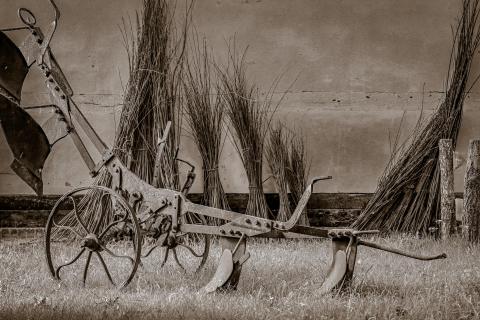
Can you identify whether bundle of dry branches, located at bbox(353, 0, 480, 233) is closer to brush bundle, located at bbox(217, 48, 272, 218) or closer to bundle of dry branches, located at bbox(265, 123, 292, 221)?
bundle of dry branches, located at bbox(265, 123, 292, 221)

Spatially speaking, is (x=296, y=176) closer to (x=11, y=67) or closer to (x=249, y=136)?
(x=249, y=136)

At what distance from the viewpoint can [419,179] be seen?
206 inches

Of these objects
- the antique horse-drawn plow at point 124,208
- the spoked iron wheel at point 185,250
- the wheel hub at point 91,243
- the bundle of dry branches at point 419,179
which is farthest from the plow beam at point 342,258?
the bundle of dry branches at point 419,179

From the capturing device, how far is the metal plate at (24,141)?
3.48 meters

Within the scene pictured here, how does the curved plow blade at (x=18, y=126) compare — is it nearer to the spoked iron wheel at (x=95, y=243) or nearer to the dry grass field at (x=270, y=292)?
the spoked iron wheel at (x=95, y=243)

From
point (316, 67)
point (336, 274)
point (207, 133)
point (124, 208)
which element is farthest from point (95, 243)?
point (316, 67)

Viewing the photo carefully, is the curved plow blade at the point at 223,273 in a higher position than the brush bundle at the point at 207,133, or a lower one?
lower

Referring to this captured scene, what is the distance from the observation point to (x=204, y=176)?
5203 mm

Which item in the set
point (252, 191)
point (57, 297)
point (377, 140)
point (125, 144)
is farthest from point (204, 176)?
point (57, 297)

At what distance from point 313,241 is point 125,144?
1455 mm

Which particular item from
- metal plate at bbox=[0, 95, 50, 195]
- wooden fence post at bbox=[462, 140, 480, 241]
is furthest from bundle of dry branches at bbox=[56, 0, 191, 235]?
wooden fence post at bbox=[462, 140, 480, 241]

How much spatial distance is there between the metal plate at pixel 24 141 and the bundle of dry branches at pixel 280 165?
2043 mm

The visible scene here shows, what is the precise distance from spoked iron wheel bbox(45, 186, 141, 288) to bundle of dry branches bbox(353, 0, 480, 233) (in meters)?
1.76

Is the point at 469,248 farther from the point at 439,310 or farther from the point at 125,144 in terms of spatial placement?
the point at 125,144
